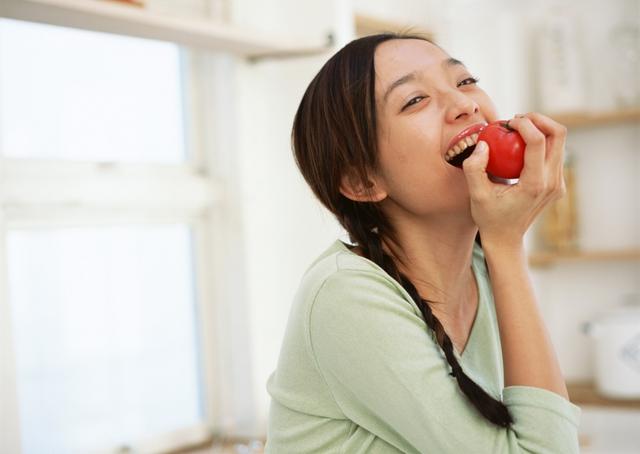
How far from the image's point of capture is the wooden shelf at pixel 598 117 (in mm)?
2955

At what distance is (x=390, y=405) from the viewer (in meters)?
1.00

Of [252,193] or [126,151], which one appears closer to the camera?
[126,151]

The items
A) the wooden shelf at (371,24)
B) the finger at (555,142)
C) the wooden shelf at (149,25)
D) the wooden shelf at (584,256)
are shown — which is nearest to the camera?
the finger at (555,142)

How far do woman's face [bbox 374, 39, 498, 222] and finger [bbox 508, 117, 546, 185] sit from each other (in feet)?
0.31

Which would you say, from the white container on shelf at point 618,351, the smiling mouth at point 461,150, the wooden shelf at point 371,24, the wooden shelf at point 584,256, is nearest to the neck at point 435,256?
the smiling mouth at point 461,150

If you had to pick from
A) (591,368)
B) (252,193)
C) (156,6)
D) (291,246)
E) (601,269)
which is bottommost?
(591,368)

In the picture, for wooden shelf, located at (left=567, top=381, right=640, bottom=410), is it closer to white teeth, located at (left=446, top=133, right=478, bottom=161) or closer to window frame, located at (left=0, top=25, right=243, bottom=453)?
window frame, located at (left=0, top=25, right=243, bottom=453)

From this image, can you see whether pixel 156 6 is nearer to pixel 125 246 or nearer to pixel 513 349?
pixel 125 246

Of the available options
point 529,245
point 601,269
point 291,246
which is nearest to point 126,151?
point 291,246

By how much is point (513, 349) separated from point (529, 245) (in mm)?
2187

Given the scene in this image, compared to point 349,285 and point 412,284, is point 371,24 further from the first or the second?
point 349,285

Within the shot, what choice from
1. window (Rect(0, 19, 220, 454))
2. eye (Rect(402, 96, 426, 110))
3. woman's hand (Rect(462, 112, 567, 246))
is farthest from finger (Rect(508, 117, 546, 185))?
window (Rect(0, 19, 220, 454))

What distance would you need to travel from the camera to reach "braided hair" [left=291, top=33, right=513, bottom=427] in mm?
1165

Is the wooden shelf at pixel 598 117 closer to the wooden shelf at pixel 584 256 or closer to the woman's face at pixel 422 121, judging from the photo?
the wooden shelf at pixel 584 256
